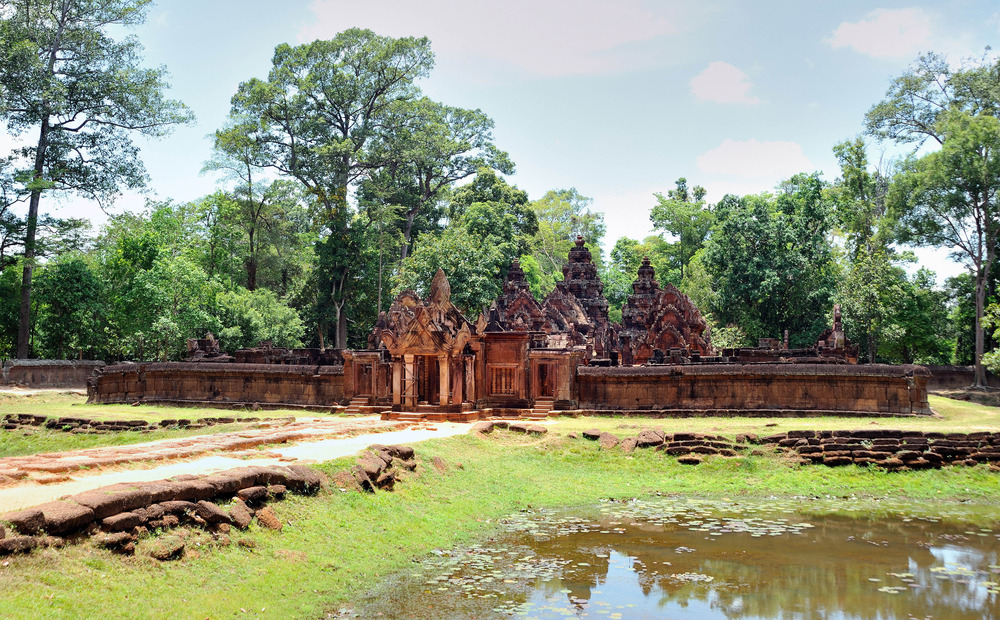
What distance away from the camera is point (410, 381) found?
64.4 feet

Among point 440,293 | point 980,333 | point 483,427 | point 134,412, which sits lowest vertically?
point 134,412

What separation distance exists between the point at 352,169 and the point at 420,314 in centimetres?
3135

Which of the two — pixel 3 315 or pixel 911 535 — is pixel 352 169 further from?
pixel 911 535

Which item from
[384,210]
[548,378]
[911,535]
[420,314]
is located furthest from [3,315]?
[911,535]

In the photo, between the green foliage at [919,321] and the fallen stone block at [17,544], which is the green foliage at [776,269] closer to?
the green foliage at [919,321]

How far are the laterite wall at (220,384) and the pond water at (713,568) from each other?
12989 mm

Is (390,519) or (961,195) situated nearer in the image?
(390,519)

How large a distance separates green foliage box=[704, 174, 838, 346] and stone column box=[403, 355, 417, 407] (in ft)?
87.8

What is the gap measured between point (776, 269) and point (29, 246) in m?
39.5

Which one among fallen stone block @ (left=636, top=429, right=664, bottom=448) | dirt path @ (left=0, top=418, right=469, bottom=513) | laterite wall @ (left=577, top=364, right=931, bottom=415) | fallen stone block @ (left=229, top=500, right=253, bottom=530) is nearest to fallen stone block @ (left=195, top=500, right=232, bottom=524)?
fallen stone block @ (left=229, top=500, right=253, bottom=530)

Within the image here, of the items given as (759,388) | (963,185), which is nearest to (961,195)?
(963,185)

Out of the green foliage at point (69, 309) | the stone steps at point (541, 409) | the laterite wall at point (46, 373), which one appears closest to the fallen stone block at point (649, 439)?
the stone steps at point (541, 409)

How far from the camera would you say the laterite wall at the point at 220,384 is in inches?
880

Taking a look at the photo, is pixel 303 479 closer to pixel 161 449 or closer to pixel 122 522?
pixel 122 522
